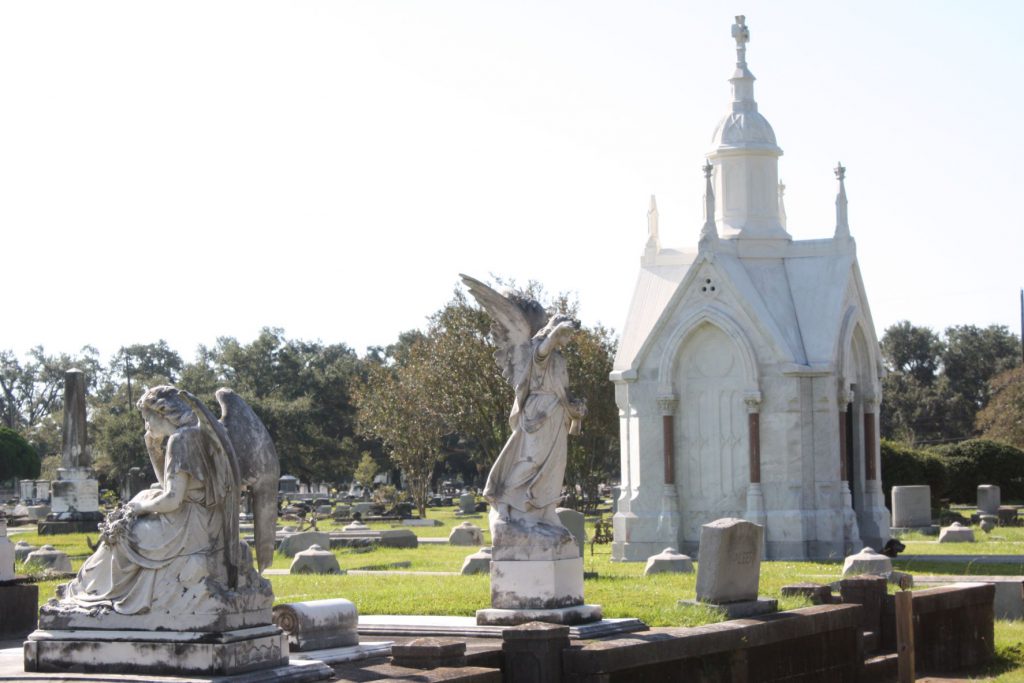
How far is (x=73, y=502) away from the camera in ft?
124

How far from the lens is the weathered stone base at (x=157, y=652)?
998cm

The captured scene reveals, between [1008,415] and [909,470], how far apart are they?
1920 centimetres

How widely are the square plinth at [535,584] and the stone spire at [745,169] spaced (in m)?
16.8

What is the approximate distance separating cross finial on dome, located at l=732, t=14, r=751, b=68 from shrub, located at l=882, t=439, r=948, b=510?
1745 centimetres

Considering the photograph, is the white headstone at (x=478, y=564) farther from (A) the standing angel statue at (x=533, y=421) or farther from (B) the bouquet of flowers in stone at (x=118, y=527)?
(B) the bouquet of flowers in stone at (x=118, y=527)

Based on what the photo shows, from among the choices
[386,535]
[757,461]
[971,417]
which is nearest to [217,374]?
[971,417]

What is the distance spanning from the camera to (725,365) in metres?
28.8

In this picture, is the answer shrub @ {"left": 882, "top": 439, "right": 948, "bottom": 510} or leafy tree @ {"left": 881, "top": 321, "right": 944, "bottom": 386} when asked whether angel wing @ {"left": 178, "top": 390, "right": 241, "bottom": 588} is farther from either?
leafy tree @ {"left": 881, "top": 321, "right": 944, "bottom": 386}

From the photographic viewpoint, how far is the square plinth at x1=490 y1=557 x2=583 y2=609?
13.7 m

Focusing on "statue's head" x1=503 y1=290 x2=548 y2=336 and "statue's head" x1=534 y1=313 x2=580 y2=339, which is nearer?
"statue's head" x1=534 y1=313 x2=580 y2=339

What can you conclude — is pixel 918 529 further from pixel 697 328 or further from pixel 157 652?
pixel 157 652

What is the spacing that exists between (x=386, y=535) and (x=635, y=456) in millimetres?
5450

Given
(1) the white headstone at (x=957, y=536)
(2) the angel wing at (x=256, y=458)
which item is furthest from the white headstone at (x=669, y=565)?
(2) the angel wing at (x=256, y=458)

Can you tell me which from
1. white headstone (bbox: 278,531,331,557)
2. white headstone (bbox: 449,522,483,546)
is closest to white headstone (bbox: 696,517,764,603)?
white headstone (bbox: 278,531,331,557)
